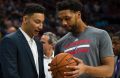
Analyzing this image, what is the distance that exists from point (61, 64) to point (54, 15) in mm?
13281

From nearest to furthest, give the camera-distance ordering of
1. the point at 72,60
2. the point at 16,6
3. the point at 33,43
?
the point at 72,60 → the point at 33,43 → the point at 16,6

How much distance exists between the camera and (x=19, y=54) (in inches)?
201

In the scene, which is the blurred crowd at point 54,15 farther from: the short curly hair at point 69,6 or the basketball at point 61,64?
the basketball at point 61,64

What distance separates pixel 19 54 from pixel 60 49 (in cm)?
47

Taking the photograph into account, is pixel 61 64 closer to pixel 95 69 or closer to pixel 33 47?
pixel 95 69

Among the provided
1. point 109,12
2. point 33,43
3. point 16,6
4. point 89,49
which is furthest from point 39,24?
point 109,12

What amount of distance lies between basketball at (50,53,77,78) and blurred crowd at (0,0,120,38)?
901 cm

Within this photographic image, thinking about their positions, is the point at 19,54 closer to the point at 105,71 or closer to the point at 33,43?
the point at 33,43

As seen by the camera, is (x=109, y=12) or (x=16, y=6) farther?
(x=109, y=12)

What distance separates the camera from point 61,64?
4.63 m

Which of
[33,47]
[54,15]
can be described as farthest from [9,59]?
[54,15]

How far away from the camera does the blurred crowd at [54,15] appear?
49.1 ft

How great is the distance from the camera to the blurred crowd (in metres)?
15.0

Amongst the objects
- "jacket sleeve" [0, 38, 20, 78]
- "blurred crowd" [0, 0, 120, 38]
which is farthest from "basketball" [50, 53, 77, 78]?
"blurred crowd" [0, 0, 120, 38]
